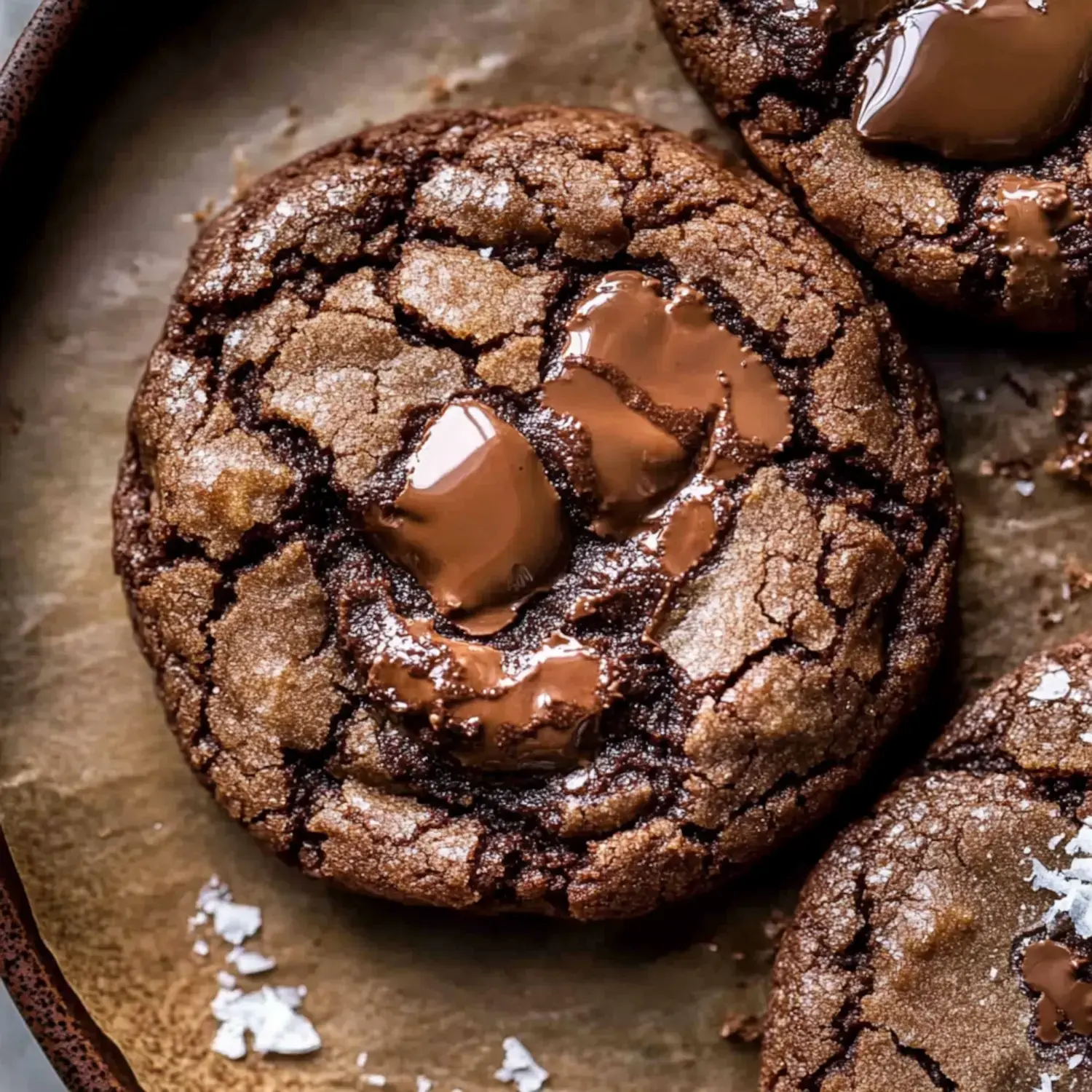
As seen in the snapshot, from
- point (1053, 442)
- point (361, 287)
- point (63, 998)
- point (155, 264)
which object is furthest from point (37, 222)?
point (1053, 442)

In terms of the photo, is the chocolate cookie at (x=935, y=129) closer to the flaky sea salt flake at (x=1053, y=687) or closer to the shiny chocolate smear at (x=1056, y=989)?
the flaky sea salt flake at (x=1053, y=687)

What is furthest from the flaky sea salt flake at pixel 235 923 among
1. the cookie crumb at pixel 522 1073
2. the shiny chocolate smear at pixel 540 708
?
the shiny chocolate smear at pixel 540 708

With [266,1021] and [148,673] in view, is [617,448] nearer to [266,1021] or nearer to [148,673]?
[148,673]

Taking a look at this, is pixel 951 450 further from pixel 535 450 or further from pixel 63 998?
pixel 63 998

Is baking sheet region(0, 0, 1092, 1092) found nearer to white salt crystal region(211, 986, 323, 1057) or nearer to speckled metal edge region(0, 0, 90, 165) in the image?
white salt crystal region(211, 986, 323, 1057)

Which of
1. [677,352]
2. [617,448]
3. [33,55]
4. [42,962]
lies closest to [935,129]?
[677,352]

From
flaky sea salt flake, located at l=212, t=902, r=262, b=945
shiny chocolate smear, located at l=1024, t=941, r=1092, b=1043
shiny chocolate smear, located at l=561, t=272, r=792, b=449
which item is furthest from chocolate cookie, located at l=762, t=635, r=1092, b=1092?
flaky sea salt flake, located at l=212, t=902, r=262, b=945
